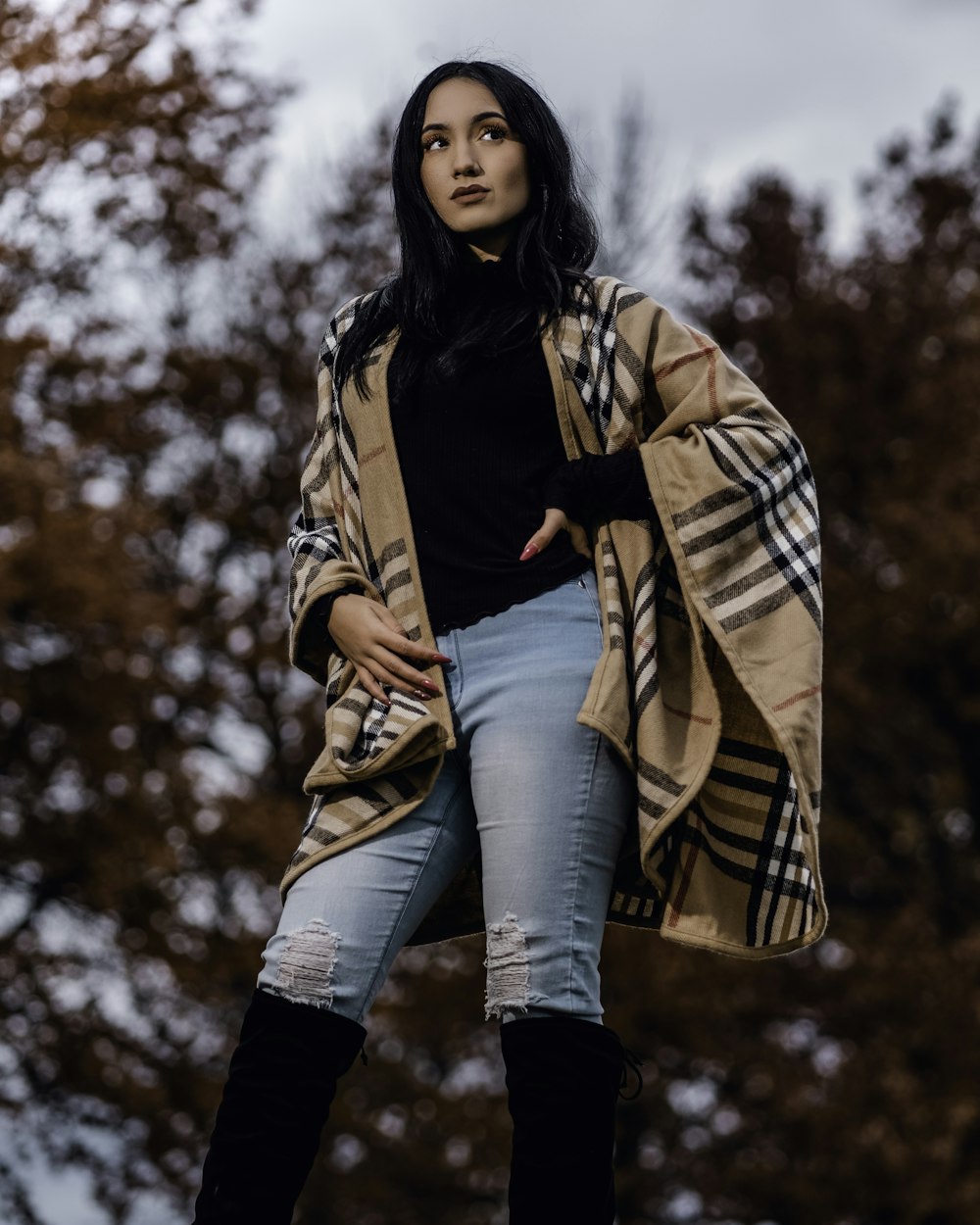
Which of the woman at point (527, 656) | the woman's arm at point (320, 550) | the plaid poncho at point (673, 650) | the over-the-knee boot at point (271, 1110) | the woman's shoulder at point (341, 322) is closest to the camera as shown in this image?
the over-the-knee boot at point (271, 1110)

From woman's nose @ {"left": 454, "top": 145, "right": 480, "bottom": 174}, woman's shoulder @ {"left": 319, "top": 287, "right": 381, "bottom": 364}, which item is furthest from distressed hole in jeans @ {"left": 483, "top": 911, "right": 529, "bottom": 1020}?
woman's nose @ {"left": 454, "top": 145, "right": 480, "bottom": 174}

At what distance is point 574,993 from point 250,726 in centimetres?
1068

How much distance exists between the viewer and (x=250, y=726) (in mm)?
12648

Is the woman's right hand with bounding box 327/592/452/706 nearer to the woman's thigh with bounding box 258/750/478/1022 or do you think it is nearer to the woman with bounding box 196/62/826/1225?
the woman with bounding box 196/62/826/1225

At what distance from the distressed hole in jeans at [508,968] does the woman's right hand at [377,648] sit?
0.32m

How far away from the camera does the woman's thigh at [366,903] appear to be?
2.09 metres

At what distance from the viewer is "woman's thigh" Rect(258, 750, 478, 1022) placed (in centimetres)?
209

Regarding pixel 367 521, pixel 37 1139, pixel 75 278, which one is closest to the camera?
pixel 367 521

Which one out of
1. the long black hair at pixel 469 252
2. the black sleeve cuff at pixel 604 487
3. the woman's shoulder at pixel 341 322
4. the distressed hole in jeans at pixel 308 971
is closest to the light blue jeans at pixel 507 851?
the distressed hole in jeans at pixel 308 971

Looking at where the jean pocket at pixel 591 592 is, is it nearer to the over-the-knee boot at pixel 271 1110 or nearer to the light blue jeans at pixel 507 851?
the light blue jeans at pixel 507 851

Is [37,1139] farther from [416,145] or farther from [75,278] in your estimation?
[416,145]

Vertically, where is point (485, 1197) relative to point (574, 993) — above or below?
below

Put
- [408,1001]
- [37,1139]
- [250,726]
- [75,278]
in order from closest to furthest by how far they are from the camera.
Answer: [75,278] → [37,1139] → [408,1001] → [250,726]

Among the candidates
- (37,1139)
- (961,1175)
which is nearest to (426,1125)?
(37,1139)
